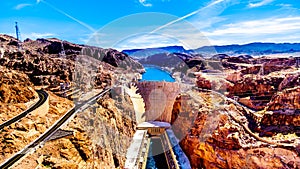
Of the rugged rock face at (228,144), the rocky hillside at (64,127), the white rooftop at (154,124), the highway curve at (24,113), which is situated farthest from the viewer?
the white rooftop at (154,124)

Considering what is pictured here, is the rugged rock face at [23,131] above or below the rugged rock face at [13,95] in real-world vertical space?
below

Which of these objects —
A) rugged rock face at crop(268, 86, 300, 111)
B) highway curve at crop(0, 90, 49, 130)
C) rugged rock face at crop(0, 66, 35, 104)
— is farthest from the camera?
rugged rock face at crop(268, 86, 300, 111)

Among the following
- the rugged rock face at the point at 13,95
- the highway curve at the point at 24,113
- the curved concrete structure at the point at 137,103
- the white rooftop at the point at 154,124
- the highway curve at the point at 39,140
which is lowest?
the white rooftop at the point at 154,124

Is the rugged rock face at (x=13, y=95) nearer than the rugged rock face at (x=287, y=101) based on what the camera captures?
Yes

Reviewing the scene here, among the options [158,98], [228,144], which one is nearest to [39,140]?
[228,144]

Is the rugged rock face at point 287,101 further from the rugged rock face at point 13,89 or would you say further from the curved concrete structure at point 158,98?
the curved concrete structure at point 158,98

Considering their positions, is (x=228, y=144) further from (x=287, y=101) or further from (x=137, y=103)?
(x=137, y=103)

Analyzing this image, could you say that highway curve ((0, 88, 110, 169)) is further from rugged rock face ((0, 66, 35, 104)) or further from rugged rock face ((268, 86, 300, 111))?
rugged rock face ((268, 86, 300, 111))

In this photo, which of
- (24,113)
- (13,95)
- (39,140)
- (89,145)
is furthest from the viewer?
(13,95)

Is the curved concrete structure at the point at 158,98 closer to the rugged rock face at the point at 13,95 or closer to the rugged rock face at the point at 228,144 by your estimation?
the rugged rock face at the point at 228,144

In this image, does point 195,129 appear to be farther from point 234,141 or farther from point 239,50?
point 239,50

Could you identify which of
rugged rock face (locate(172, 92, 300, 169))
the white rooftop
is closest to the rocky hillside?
the white rooftop

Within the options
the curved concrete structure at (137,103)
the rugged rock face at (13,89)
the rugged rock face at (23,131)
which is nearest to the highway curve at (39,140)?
the rugged rock face at (23,131)

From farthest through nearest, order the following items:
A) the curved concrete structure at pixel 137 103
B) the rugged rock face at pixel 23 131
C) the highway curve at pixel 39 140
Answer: the curved concrete structure at pixel 137 103
the rugged rock face at pixel 23 131
the highway curve at pixel 39 140
